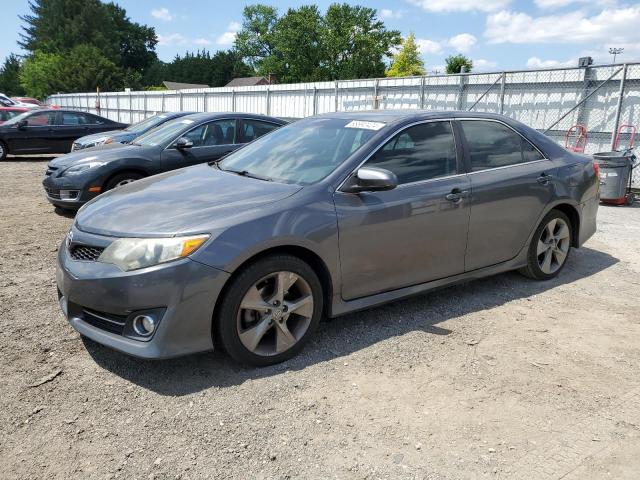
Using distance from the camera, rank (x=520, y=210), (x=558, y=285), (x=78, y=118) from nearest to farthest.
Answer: (x=520, y=210), (x=558, y=285), (x=78, y=118)

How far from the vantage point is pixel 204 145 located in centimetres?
816

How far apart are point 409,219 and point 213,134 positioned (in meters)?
5.14

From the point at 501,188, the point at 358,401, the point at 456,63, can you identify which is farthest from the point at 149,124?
the point at 456,63

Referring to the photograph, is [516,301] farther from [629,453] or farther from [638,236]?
[638,236]

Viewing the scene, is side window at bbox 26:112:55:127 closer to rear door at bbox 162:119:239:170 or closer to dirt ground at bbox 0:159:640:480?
rear door at bbox 162:119:239:170

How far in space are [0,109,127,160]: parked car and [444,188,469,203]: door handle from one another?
1292 centimetres

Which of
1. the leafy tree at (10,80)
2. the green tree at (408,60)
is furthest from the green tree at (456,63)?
the leafy tree at (10,80)

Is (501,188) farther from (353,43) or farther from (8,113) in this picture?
(353,43)

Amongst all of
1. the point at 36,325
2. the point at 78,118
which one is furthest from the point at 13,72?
the point at 36,325

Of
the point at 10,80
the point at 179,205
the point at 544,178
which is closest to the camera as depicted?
the point at 179,205

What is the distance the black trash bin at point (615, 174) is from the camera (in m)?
9.40

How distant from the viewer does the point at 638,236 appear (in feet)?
23.6

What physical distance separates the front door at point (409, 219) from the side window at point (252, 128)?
4.79 metres

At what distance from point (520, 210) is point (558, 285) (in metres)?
0.98
